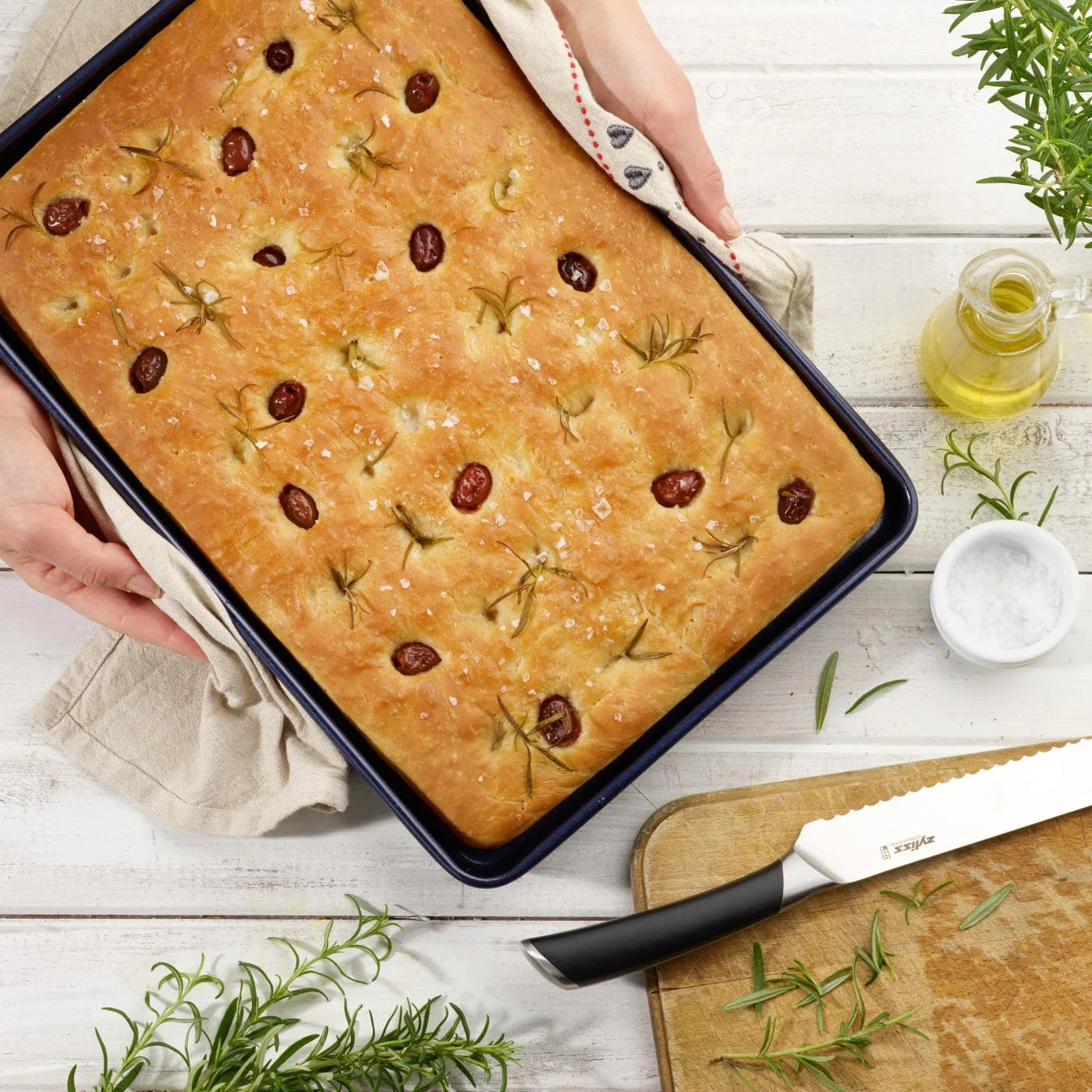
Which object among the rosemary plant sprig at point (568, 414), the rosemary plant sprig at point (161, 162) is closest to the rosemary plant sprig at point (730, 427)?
the rosemary plant sprig at point (568, 414)

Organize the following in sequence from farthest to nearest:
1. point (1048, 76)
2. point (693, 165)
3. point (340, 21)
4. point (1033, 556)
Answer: point (1033, 556), point (693, 165), point (340, 21), point (1048, 76)

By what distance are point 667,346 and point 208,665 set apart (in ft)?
2.79

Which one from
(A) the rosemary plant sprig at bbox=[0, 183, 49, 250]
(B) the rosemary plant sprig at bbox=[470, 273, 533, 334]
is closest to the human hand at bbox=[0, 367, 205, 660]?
(A) the rosemary plant sprig at bbox=[0, 183, 49, 250]

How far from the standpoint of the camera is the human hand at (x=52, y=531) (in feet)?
4.67

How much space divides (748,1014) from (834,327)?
106 cm

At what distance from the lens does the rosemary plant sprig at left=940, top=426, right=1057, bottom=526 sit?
164 centimetres

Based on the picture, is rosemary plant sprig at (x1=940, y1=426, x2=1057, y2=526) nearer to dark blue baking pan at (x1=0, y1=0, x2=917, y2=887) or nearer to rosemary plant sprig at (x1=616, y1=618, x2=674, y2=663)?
dark blue baking pan at (x1=0, y1=0, x2=917, y2=887)

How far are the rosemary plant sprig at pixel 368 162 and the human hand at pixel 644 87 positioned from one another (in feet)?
1.08

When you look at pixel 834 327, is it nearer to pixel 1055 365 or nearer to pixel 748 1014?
pixel 1055 365

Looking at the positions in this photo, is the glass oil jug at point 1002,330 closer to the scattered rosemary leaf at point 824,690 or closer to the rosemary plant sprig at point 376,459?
the scattered rosemary leaf at point 824,690

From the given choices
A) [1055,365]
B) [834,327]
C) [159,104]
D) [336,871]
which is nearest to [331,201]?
[159,104]

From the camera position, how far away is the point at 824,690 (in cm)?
164

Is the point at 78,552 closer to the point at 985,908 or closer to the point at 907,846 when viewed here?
the point at 907,846

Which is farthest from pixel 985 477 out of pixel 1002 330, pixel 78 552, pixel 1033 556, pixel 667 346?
pixel 78 552
